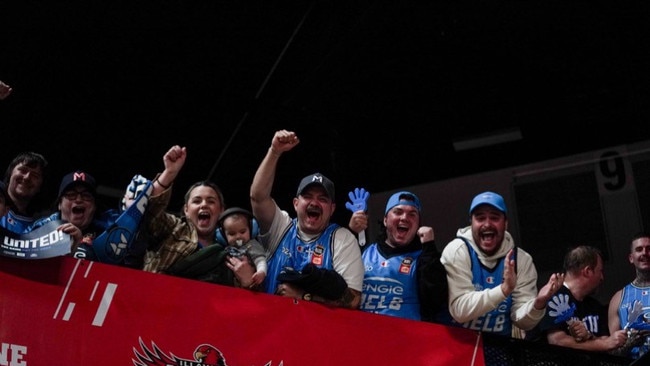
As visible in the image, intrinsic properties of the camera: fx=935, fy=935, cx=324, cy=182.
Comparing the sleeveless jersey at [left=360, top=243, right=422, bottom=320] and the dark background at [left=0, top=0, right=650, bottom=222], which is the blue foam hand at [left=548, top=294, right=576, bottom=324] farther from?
the dark background at [left=0, top=0, right=650, bottom=222]

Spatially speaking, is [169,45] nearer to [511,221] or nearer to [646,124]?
[511,221]

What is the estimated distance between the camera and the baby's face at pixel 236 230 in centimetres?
499

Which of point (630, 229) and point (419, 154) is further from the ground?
point (419, 154)

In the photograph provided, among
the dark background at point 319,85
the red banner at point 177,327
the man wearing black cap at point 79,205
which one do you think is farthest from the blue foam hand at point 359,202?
the dark background at point 319,85

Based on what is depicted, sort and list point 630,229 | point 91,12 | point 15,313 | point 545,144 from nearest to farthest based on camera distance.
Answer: point 15,313
point 91,12
point 630,229
point 545,144

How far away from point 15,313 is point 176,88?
172 inches

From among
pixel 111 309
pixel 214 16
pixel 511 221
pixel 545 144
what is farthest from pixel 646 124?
pixel 111 309

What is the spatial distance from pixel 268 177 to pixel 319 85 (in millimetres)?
3297

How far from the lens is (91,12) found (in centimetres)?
733

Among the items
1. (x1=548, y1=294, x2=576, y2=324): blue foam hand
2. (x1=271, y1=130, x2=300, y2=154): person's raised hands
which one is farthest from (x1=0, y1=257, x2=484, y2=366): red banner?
(x1=271, y1=130, x2=300, y2=154): person's raised hands

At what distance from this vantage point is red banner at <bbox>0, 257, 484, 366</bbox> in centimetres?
411

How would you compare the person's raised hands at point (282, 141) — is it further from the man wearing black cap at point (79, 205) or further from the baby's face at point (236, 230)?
the man wearing black cap at point (79, 205)

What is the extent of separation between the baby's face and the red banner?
457mm

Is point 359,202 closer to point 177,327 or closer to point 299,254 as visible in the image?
point 299,254
